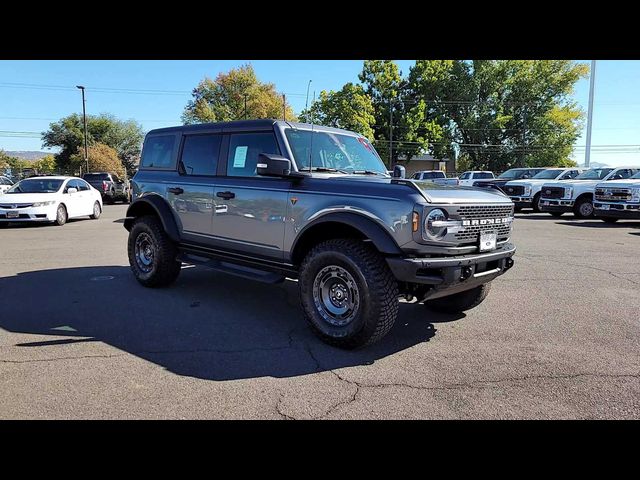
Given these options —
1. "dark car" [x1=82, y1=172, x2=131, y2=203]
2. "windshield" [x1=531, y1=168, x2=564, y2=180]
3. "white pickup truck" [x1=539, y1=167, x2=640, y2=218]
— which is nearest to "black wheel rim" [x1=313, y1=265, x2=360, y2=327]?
"white pickup truck" [x1=539, y1=167, x2=640, y2=218]

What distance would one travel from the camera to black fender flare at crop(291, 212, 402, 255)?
3.88m

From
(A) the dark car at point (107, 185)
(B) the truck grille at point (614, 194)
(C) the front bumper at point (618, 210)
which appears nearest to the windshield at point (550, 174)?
(B) the truck grille at point (614, 194)

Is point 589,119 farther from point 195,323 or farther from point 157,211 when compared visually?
point 195,323

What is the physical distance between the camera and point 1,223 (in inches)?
578

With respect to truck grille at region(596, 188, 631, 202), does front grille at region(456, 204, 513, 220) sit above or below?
below

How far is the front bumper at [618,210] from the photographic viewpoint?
14234 millimetres

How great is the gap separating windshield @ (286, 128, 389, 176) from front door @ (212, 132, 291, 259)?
26 cm

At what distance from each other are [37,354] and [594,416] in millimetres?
4451

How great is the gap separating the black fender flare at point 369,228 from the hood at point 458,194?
49 cm

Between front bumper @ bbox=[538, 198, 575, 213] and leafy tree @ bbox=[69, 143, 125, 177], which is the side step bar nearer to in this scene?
front bumper @ bbox=[538, 198, 575, 213]

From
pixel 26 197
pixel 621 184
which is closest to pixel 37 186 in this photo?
pixel 26 197

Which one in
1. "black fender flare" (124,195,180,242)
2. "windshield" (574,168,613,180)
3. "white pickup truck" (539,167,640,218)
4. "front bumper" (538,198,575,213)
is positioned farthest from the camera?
"windshield" (574,168,613,180)

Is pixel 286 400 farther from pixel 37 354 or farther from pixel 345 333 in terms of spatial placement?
pixel 37 354
